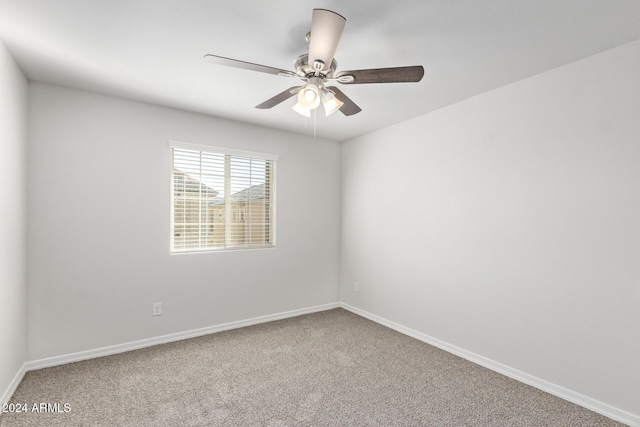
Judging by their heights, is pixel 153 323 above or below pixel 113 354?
above

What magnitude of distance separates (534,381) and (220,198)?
3373 mm

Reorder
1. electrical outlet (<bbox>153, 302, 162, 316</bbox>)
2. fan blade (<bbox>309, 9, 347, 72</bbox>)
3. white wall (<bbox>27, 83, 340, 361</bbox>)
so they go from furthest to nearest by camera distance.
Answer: electrical outlet (<bbox>153, 302, 162, 316</bbox>), white wall (<bbox>27, 83, 340, 361</bbox>), fan blade (<bbox>309, 9, 347, 72</bbox>)

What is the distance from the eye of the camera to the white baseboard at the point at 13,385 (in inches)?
84.3

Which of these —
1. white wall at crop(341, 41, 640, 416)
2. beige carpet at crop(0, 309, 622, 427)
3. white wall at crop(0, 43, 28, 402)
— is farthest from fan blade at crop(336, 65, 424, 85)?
white wall at crop(0, 43, 28, 402)

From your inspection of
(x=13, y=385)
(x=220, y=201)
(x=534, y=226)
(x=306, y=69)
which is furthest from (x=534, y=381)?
(x=13, y=385)

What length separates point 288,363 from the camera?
2803 mm

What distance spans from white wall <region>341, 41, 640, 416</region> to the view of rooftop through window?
1590 millimetres

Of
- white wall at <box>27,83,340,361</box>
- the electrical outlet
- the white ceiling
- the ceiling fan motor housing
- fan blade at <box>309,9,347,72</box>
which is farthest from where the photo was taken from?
the electrical outlet

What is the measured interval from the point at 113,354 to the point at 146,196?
149 centimetres

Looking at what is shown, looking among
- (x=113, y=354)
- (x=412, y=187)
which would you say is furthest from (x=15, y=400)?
(x=412, y=187)

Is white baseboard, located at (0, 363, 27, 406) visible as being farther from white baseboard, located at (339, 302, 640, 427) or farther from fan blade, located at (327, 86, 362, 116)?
white baseboard, located at (339, 302, 640, 427)

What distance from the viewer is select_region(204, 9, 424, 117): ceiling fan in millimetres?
1509

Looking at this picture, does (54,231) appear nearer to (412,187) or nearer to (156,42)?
(156,42)

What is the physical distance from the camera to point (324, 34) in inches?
61.1
